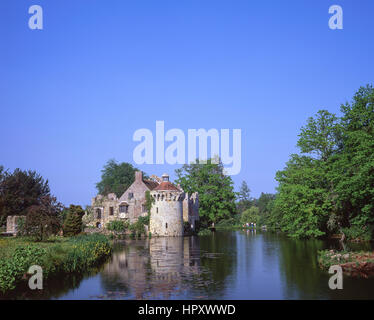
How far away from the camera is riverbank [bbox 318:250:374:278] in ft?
69.5

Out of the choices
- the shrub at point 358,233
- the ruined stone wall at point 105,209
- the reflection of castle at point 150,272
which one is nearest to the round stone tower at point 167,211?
the ruined stone wall at point 105,209

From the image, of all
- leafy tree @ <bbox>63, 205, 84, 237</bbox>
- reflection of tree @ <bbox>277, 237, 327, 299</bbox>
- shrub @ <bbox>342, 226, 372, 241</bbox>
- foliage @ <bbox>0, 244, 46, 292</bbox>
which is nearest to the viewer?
foliage @ <bbox>0, 244, 46, 292</bbox>

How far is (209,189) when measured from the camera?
222ft

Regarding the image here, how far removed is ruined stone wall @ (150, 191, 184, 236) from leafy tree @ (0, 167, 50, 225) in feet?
47.1

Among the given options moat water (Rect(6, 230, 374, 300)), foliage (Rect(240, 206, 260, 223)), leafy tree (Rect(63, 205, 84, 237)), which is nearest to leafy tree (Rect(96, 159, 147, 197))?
foliage (Rect(240, 206, 260, 223))

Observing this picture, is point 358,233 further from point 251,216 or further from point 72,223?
point 251,216

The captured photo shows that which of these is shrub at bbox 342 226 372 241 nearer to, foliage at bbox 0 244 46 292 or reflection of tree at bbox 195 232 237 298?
reflection of tree at bbox 195 232 237 298

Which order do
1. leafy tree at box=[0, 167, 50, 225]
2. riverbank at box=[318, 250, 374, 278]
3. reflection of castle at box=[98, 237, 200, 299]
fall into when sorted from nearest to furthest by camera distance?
reflection of castle at box=[98, 237, 200, 299], riverbank at box=[318, 250, 374, 278], leafy tree at box=[0, 167, 50, 225]

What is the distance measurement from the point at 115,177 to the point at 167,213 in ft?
171

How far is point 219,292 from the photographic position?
17.4 metres

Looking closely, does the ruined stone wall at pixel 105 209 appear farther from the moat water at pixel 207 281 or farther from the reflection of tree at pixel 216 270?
the moat water at pixel 207 281

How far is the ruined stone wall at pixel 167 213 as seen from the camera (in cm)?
5316

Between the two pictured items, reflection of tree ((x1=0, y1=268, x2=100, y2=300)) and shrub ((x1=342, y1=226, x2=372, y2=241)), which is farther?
shrub ((x1=342, y1=226, x2=372, y2=241))

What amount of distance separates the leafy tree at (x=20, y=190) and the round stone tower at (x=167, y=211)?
1433 cm
